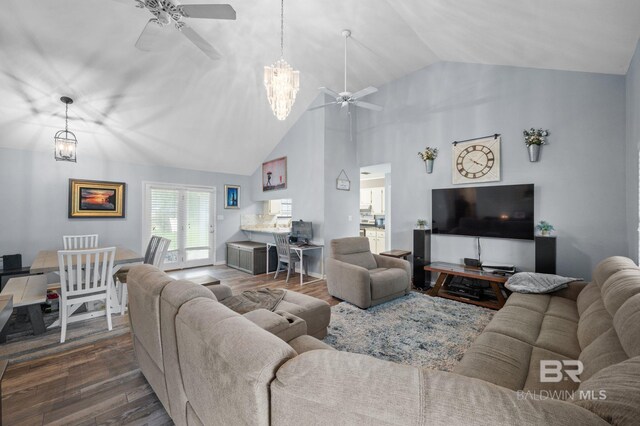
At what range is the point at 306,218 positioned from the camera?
5488mm

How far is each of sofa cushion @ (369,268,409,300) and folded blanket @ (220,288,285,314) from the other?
1387 mm

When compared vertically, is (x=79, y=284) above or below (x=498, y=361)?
above

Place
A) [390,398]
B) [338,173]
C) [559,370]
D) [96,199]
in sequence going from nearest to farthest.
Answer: [390,398]
[559,370]
[96,199]
[338,173]

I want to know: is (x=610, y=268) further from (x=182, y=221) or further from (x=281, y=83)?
(x=182, y=221)

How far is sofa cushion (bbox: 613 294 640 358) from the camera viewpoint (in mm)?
1160

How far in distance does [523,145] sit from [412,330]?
3.05 m

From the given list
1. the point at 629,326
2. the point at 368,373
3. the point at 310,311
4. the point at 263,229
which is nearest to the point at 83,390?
the point at 310,311

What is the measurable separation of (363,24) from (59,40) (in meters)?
3.61

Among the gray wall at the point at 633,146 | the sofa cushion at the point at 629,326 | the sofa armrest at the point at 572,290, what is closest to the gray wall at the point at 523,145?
the gray wall at the point at 633,146

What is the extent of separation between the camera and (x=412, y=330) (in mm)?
2807

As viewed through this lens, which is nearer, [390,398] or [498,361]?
[390,398]

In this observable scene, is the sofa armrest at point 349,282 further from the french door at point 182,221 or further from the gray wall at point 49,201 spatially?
the gray wall at point 49,201

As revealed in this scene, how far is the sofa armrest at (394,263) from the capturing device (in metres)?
3.91

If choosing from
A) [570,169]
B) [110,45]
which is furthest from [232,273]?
[570,169]
